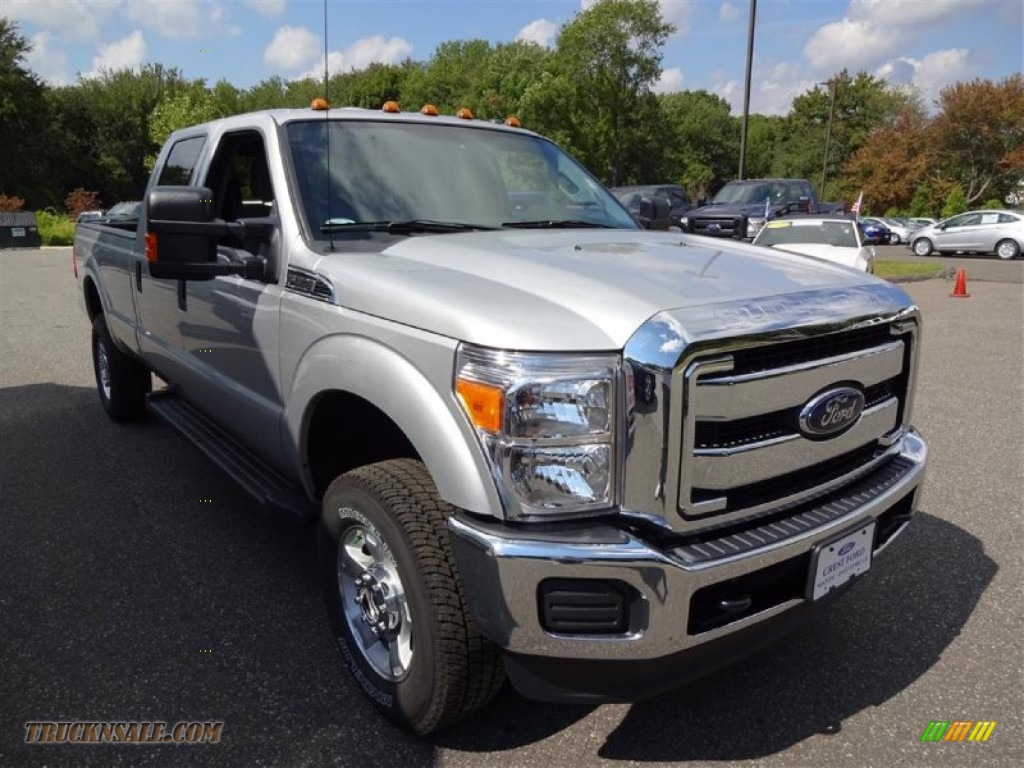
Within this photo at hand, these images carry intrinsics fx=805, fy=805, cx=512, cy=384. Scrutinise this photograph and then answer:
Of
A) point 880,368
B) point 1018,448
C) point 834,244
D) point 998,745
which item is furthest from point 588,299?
point 834,244

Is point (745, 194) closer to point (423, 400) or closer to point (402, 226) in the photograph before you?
point (402, 226)

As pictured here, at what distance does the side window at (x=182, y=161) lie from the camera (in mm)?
4176

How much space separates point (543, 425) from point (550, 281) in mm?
534

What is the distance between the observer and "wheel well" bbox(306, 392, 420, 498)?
9.19 feet

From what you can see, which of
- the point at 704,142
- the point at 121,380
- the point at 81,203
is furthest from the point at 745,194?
the point at 704,142

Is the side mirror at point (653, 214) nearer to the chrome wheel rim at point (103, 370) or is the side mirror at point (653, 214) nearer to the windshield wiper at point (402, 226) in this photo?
the windshield wiper at point (402, 226)

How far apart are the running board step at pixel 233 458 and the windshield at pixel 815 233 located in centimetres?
995

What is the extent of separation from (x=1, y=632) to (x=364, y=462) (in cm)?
159

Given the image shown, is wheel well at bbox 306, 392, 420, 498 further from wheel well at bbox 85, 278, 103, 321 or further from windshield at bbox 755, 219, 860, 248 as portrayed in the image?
windshield at bbox 755, 219, 860, 248

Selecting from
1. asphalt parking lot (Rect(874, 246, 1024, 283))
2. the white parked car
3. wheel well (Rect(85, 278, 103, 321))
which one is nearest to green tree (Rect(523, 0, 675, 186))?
asphalt parking lot (Rect(874, 246, 1024, 283))

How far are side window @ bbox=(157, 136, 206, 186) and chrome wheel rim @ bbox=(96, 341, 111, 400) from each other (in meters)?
1.80

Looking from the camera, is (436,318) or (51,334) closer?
(436,318)

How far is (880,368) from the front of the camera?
252cm

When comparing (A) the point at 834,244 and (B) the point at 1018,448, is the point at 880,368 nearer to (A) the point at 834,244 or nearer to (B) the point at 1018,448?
(B) the point at 1018,448
